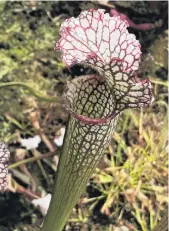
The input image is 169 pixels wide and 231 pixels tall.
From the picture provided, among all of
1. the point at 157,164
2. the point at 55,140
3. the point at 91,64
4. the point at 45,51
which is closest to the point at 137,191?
the point at 157,164

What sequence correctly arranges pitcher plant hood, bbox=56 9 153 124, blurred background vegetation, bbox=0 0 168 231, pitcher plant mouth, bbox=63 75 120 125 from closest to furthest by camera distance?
1. pitcher plant hood, bbox=56 9 153 124
2. pitcher plant mouth, bbox=63 75 120 125
3. blurred background vegetation, bbox=0 0 168 231

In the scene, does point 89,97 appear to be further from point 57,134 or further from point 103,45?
point 57,134

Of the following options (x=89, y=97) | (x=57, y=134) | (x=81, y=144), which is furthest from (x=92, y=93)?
(x=57, y=134)

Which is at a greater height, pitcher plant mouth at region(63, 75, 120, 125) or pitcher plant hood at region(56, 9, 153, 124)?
pitcher plant hood at region(56, 9, 153, 124)

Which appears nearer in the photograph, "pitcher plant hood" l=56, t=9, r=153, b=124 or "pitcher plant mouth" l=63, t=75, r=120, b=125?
"pitcher plant hood" l=56, t=9, r=153, b=124

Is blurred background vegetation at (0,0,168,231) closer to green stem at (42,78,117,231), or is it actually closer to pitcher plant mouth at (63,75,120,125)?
green stem at (42,78,117,231)

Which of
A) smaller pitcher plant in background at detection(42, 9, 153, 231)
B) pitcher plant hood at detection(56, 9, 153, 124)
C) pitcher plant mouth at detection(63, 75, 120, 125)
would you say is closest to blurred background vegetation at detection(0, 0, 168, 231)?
smaller pitcher plant in background at detection(42, 9, 153, 231)
